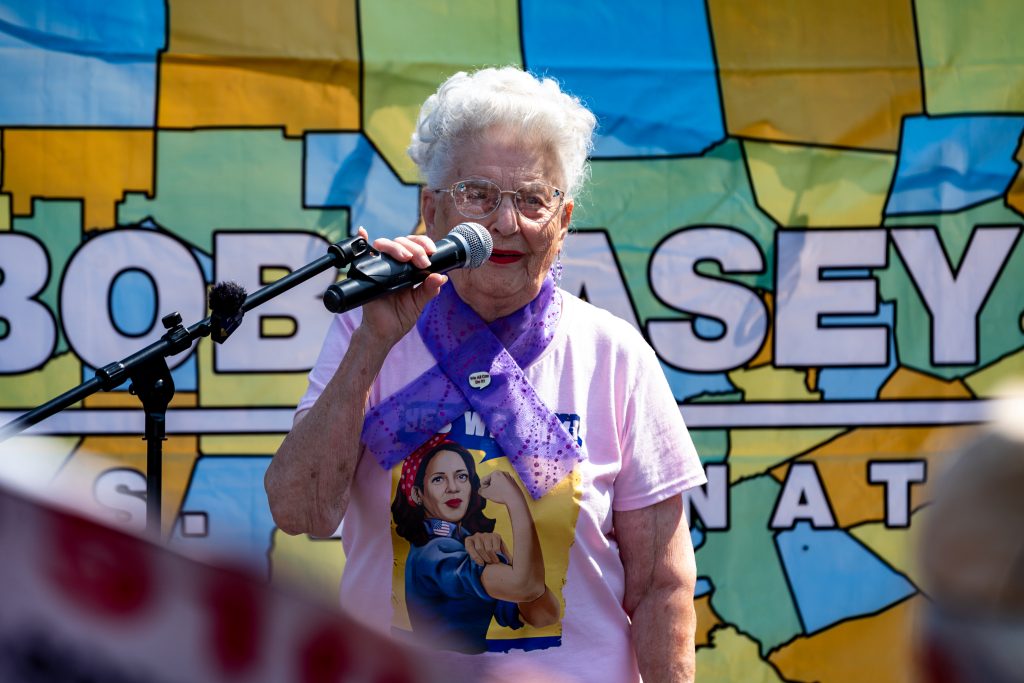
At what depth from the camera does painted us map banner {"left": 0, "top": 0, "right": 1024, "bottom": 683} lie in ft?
11.7

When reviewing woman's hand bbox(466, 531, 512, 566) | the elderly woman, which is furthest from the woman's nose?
woman's hand bbox(466, 531, 512, 566)

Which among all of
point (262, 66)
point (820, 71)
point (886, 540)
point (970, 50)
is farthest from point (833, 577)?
point (262, 66)

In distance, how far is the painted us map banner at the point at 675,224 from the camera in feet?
11.7

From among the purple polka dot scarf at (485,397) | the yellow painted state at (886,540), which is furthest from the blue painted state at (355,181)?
the yellow painted state at (886,540)

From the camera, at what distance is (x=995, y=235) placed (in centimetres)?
369

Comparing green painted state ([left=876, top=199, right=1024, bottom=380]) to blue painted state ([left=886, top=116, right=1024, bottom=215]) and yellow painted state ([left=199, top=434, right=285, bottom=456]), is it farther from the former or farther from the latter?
yellow painted state ([left=199, top=434, right=285, bottom=456])

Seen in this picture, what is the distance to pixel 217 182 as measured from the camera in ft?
11.8

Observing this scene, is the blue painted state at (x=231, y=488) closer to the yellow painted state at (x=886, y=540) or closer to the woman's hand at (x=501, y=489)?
the woman's hand at (x=501, y=489)

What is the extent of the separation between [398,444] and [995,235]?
2.48 meters

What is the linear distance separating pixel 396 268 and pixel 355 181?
179 cm

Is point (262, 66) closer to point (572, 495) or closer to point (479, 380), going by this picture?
point (479, 380)

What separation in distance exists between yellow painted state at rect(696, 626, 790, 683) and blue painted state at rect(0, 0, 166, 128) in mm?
2515

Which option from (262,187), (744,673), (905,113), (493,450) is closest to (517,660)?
(493,450)

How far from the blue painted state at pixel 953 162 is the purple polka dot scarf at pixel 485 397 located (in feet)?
6.46
